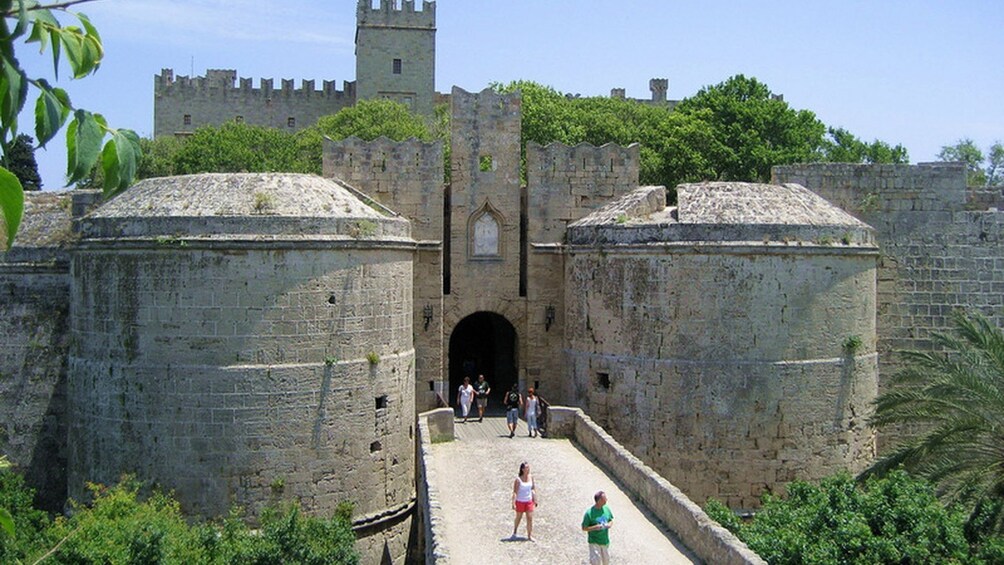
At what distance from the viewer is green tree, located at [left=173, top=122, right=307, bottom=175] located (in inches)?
1770

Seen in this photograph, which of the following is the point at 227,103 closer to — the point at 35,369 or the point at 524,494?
the point at 35,369

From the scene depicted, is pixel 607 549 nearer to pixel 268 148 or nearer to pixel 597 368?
pixel 597 368

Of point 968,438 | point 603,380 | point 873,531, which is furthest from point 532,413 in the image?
point 968,438

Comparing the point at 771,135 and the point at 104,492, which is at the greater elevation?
the point at 771,135

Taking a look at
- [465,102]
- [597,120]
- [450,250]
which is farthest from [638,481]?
[597,120]

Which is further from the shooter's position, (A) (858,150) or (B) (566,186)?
(A) (858,150)

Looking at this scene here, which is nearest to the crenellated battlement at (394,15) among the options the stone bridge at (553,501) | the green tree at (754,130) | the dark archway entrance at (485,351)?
the green tree at (754,130)

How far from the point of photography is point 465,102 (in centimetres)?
2542

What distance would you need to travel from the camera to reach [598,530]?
42.0ft

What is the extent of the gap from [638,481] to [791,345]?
6364 millimetres

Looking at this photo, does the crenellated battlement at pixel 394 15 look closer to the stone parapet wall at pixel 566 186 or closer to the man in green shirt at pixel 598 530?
the stone parapet wall at pixel 566 186

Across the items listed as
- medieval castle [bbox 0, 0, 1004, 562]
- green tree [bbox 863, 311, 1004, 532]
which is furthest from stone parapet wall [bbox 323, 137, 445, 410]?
green tree [bbox 863, 311, 1004, 532]

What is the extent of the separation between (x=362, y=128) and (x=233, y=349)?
29875 millimetres

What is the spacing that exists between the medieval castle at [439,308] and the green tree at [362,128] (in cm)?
2201
